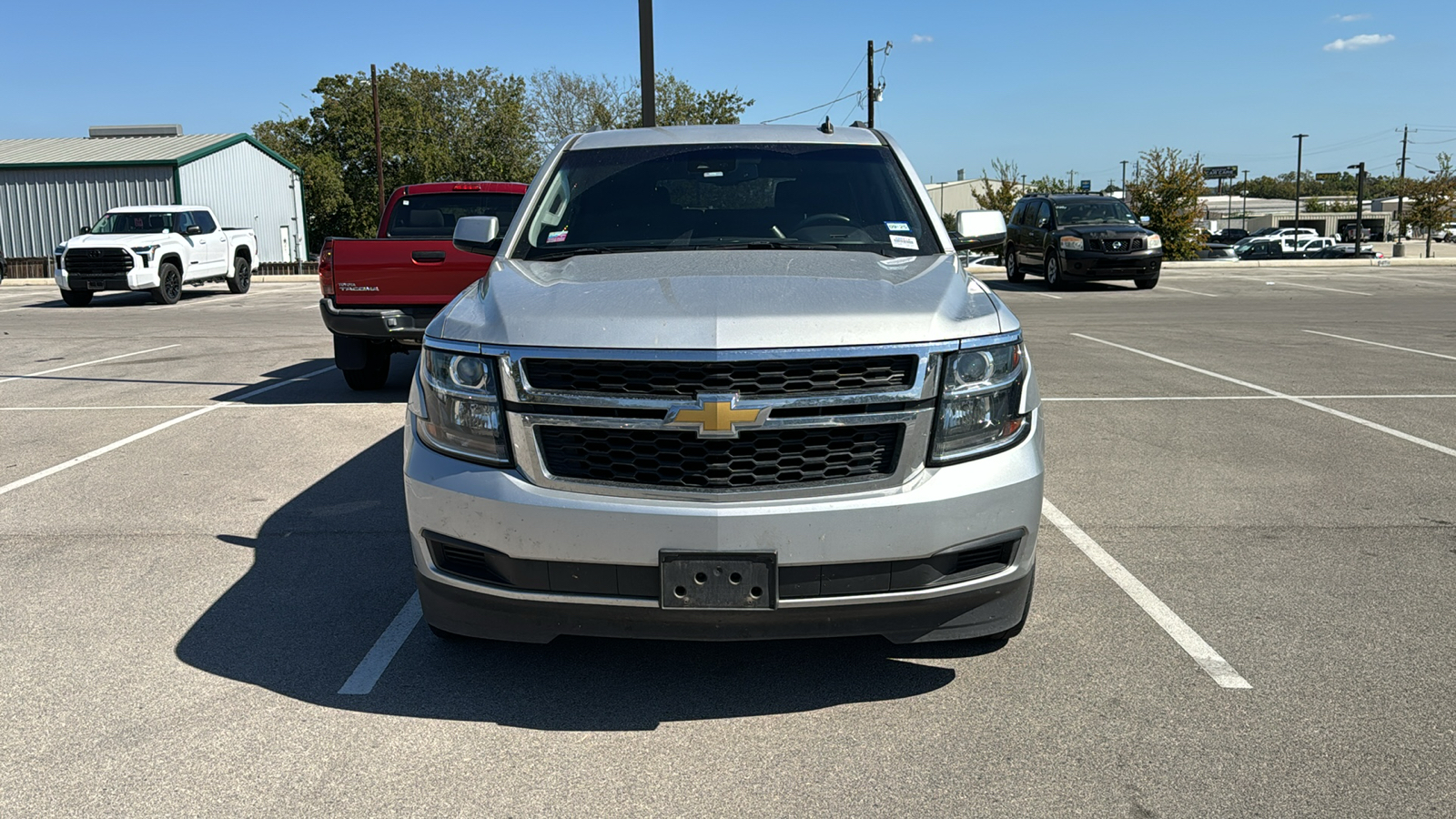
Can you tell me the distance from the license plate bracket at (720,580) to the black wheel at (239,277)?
26.5 metres

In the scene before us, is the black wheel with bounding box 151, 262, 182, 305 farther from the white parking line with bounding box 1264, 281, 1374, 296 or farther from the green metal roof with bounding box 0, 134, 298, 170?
the white parking line with bounding box 1264, 281, 1374, 296

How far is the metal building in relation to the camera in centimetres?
4009

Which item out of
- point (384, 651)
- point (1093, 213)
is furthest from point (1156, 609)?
point (1093, 213)

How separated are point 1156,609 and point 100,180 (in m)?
43.8

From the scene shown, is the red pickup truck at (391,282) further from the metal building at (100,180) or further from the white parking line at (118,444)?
the metal building at (100,180)

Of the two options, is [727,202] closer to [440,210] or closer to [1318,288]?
[440,210]

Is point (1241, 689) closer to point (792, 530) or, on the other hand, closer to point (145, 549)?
point (792, 530)

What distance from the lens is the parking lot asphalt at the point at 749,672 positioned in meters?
3.11

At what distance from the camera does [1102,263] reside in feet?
76.3

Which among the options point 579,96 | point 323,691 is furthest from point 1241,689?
point 579,96

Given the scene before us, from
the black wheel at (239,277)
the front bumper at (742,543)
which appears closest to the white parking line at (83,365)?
the front bumper at (742,543)

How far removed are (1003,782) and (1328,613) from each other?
78.1 inches

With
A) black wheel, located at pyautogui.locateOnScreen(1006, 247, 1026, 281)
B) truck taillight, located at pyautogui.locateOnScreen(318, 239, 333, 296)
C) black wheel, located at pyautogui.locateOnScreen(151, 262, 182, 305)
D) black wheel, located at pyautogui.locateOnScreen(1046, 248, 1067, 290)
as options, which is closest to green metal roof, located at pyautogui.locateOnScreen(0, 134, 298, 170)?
black wheel, located at pyautogui.locateOnScreen(151, 262, 182, 305)

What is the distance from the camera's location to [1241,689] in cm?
369
